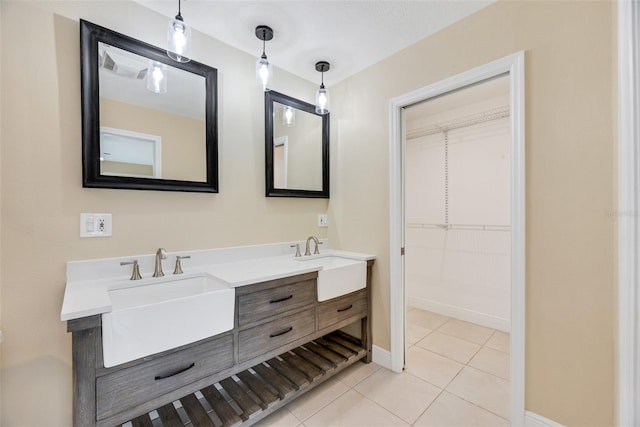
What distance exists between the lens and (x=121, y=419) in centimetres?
111

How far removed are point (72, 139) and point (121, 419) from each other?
1319 millimetres

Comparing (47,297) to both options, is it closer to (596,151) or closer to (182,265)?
(182,265)

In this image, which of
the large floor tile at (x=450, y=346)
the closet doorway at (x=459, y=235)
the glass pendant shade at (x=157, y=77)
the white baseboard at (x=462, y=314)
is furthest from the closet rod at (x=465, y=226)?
the glass pendant shade at (x=157, y=77)

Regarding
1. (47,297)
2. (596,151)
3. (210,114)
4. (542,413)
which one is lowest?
(542,413)

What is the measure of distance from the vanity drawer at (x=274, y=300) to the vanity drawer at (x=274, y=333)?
59 millimetres

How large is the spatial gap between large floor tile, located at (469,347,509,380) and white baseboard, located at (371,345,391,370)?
674mm

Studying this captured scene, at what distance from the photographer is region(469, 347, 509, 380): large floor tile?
80.7 inches

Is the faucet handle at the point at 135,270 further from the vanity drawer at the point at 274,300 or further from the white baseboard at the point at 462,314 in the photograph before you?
the white baseboard at the point at 462,314

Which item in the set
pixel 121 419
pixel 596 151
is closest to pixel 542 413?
pixel 596 151

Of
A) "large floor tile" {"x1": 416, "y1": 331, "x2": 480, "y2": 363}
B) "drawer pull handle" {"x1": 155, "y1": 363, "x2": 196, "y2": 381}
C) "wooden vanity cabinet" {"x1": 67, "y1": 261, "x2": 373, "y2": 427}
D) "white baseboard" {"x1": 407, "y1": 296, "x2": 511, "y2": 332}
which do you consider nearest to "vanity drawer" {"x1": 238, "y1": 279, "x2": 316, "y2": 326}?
"wooden vanity cabinet" {"x1": 67, "y1": 261, "x2": 373, "y2": 427}

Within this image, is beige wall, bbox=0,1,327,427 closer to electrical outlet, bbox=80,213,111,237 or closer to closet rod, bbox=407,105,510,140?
electrical outlet, bbox=80,213,111,237

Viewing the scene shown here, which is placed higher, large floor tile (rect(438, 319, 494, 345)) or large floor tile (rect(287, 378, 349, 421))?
large floor tile (rect(287, 378, 349, 421))

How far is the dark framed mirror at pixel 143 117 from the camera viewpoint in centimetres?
139

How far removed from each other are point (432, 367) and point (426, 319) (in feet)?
3.38
